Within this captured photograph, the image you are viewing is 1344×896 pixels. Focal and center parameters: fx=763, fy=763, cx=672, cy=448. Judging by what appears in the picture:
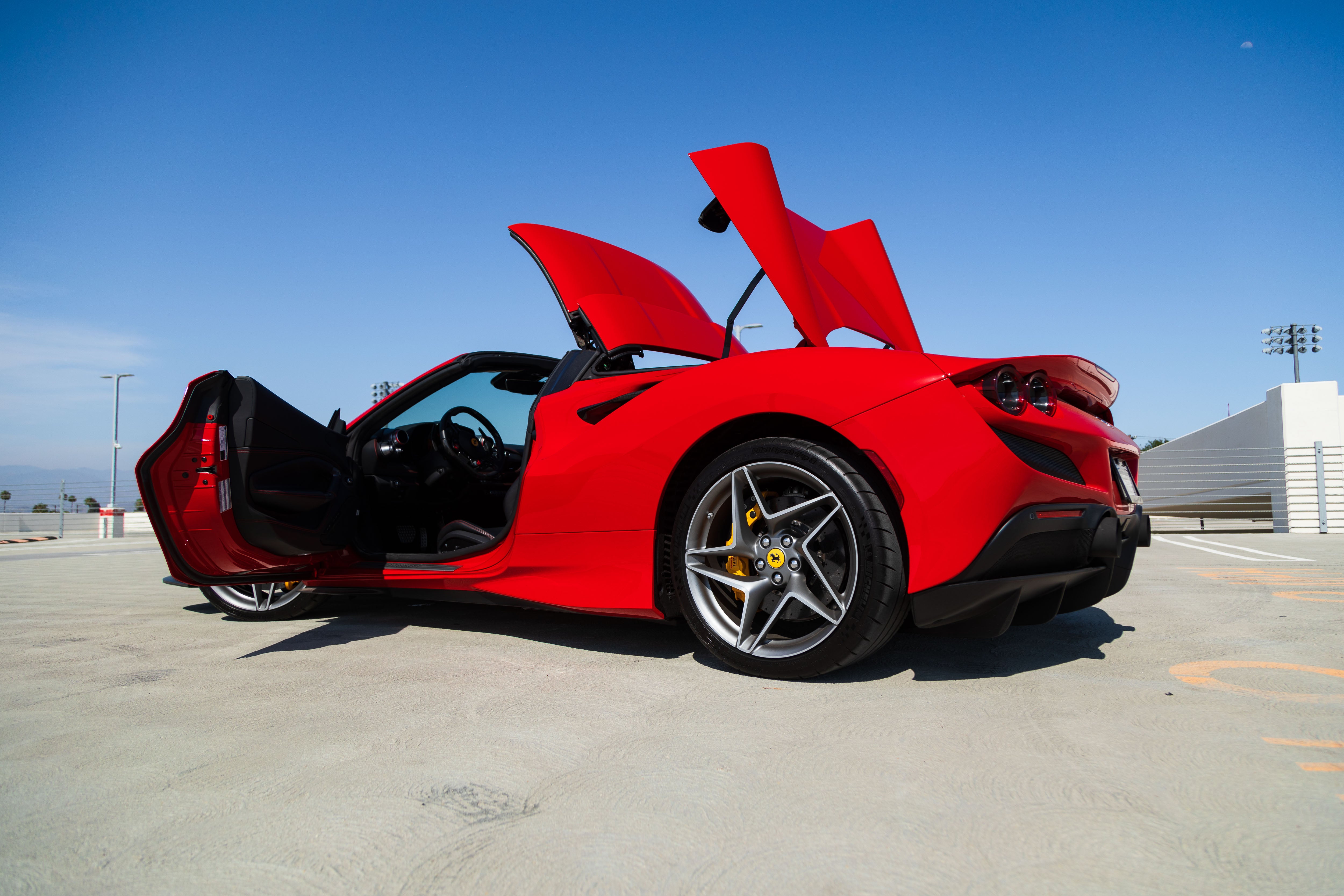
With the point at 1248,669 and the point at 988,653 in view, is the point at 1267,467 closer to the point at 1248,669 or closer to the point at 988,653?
the point at 1248,669

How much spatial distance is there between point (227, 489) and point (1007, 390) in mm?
2979

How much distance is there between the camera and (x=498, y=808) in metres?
1.43

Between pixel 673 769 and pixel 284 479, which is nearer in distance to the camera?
pixel 673 769

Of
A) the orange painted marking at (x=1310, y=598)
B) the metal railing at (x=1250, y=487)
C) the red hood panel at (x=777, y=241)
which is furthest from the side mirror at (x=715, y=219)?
the metal railing at (x=1250, y=487)

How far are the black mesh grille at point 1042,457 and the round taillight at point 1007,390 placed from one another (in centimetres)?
8

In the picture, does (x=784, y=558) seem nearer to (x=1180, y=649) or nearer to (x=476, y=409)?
(x=1180, y=649)

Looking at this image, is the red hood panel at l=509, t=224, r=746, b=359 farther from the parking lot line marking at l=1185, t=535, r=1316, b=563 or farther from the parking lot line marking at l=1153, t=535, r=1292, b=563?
the parking lot line marking at l=1185, t=535, r=1316, b=563

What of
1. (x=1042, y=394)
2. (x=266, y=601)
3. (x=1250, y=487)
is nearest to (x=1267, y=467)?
(x=1250, y=487)

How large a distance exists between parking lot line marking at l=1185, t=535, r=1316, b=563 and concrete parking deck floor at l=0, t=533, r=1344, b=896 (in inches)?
179

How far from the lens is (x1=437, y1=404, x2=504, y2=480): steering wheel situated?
4.09m

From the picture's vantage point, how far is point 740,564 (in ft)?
8.32

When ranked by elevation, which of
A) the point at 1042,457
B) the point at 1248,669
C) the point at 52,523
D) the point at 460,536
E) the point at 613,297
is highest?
the point at 613,297

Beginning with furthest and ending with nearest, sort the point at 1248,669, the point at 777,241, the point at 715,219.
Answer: the point at 715,219 < the point at 777,241 < the point at 1248,669

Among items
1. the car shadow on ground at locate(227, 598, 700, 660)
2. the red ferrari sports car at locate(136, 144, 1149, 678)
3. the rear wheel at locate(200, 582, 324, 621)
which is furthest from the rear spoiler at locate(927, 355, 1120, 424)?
the rear wheel at locate(200, 582, 324, 621)
